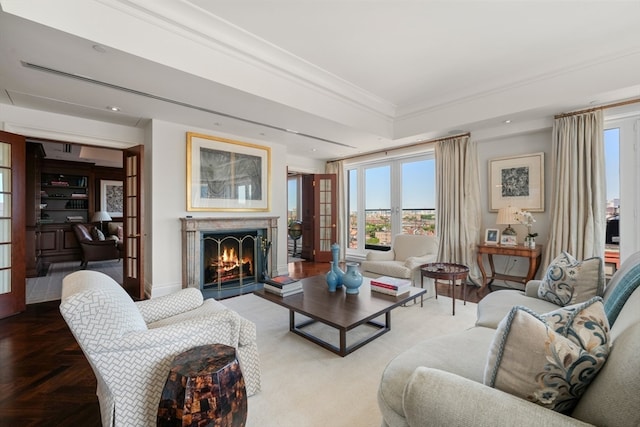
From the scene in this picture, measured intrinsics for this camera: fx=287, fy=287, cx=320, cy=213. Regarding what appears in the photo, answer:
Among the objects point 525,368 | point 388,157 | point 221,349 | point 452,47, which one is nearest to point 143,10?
point 221,349

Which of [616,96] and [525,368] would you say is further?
[616,96]

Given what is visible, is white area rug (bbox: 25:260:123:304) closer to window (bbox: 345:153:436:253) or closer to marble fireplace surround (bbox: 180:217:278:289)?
marble fireplace surround (bbox: 180:217:278:289)

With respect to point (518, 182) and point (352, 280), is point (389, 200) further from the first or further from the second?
point (352, 280)

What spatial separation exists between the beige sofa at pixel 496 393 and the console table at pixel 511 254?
2.66 metres

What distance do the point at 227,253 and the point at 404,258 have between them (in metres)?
2.79

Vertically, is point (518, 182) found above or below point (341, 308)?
above

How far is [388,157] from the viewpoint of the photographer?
19.8 feet

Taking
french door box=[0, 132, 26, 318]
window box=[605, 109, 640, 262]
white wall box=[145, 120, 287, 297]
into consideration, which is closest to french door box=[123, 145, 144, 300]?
white wall box=[145, 120, 287, 297]

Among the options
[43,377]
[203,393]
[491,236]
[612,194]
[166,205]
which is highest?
[612,194]

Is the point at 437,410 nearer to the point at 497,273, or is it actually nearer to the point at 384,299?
the point at 384,299

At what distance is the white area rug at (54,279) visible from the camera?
3953 mm

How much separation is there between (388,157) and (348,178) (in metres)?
1.34

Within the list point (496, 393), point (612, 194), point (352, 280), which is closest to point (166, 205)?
point (352, 280)

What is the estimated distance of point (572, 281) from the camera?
2.10 metres
